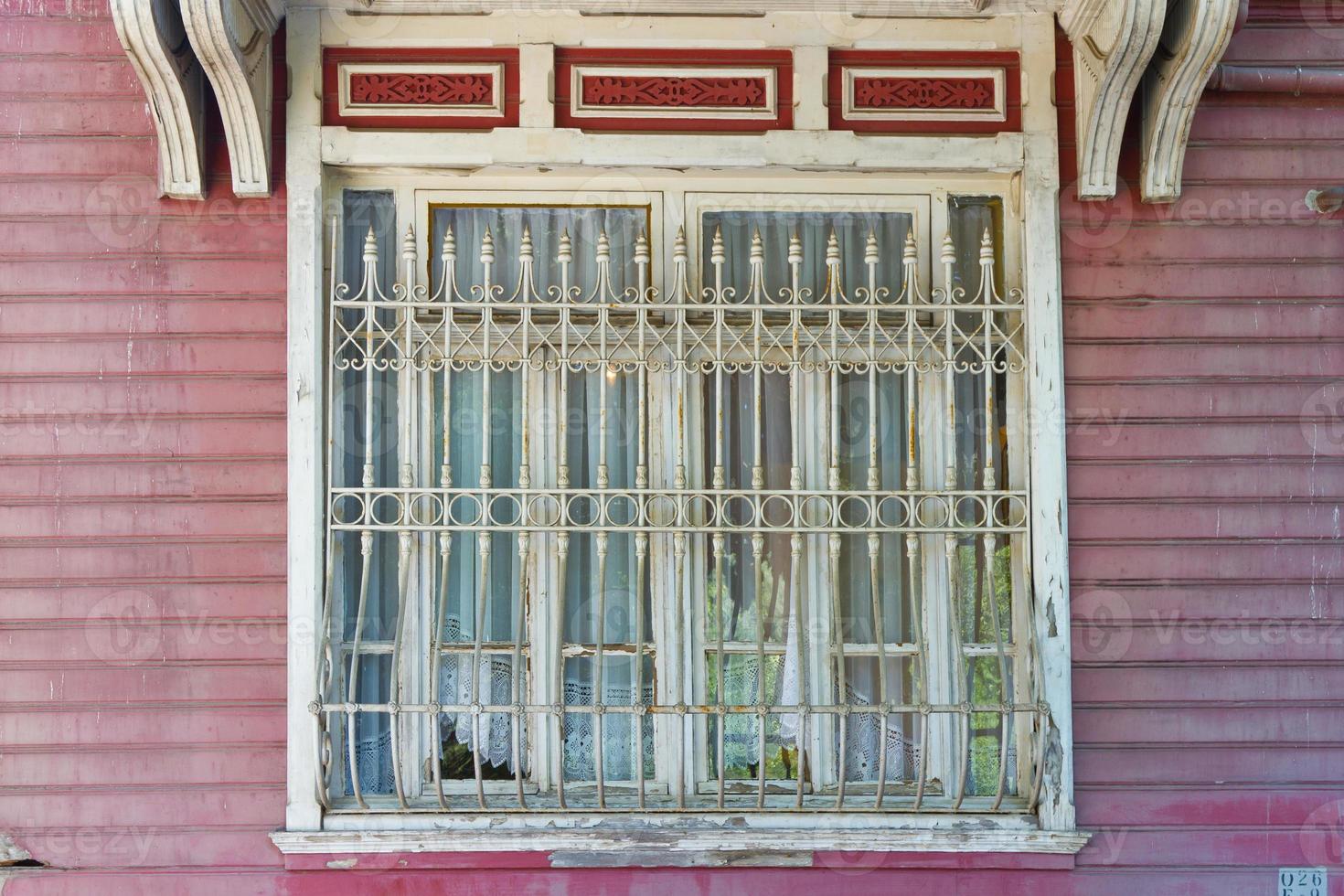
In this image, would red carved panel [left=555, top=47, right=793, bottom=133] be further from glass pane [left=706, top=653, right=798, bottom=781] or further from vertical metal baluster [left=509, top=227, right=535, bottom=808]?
glass pane [left=706, top=653, right=798, bottom=781]

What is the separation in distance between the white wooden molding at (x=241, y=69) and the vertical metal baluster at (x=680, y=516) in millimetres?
1153

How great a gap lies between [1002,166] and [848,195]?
0.43m

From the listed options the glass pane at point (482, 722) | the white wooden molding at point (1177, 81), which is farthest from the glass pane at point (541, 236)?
Answer: the white wooden molding at point (1177, 81)

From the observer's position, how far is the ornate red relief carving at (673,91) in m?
3.29

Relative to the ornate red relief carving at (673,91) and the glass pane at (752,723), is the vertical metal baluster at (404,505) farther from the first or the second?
the glass pane at (752,723)

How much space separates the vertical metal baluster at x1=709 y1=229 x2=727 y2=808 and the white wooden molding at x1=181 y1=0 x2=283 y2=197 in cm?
125

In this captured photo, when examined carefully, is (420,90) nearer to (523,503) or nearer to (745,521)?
(523,503)

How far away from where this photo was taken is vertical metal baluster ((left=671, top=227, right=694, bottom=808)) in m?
3.17

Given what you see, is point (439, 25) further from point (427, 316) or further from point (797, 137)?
point (797, 137)

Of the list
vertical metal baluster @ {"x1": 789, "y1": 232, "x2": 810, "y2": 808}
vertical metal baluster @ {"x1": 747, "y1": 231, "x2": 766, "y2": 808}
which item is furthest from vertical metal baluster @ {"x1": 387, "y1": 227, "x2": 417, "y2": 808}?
vertical metal baluster @ {"x1": 789, "y1": 232, "x2": 810, "y2": 808}

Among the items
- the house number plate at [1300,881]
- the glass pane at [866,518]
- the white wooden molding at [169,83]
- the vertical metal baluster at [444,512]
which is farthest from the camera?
the glass pane at [866,518]

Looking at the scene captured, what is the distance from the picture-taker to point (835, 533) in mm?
3172

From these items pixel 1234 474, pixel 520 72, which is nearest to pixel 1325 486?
pixel 1234 474

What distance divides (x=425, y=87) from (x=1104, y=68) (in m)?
1.84
